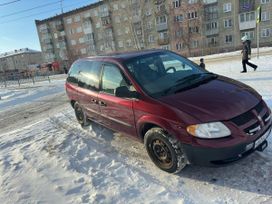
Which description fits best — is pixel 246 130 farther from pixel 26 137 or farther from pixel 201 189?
pixel 26 137

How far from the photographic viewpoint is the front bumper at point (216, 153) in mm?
3027

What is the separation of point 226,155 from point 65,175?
2496mm

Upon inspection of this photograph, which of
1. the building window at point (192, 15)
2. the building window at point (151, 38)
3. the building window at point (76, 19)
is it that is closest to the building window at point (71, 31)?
the building window at point (76, 19)

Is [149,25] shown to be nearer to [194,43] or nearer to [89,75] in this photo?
[194,43]

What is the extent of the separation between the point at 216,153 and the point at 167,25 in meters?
44.4

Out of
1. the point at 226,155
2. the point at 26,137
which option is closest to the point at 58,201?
the point at 226,155

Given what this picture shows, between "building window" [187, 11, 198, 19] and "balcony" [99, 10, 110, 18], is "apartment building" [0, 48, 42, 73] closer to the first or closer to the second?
"balcony" [99, 10, 110, 18]

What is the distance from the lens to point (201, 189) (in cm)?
323

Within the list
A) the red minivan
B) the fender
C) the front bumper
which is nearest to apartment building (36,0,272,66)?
the red minivan

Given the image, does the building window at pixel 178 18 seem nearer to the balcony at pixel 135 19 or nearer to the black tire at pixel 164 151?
the balcony at pixel 135 19

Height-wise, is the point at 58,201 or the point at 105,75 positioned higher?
the point at 105,75

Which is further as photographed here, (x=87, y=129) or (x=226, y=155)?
(x=87, y=129)

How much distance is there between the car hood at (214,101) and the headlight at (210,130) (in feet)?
0.24

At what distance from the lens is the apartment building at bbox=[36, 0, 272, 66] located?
39000 millimetres
